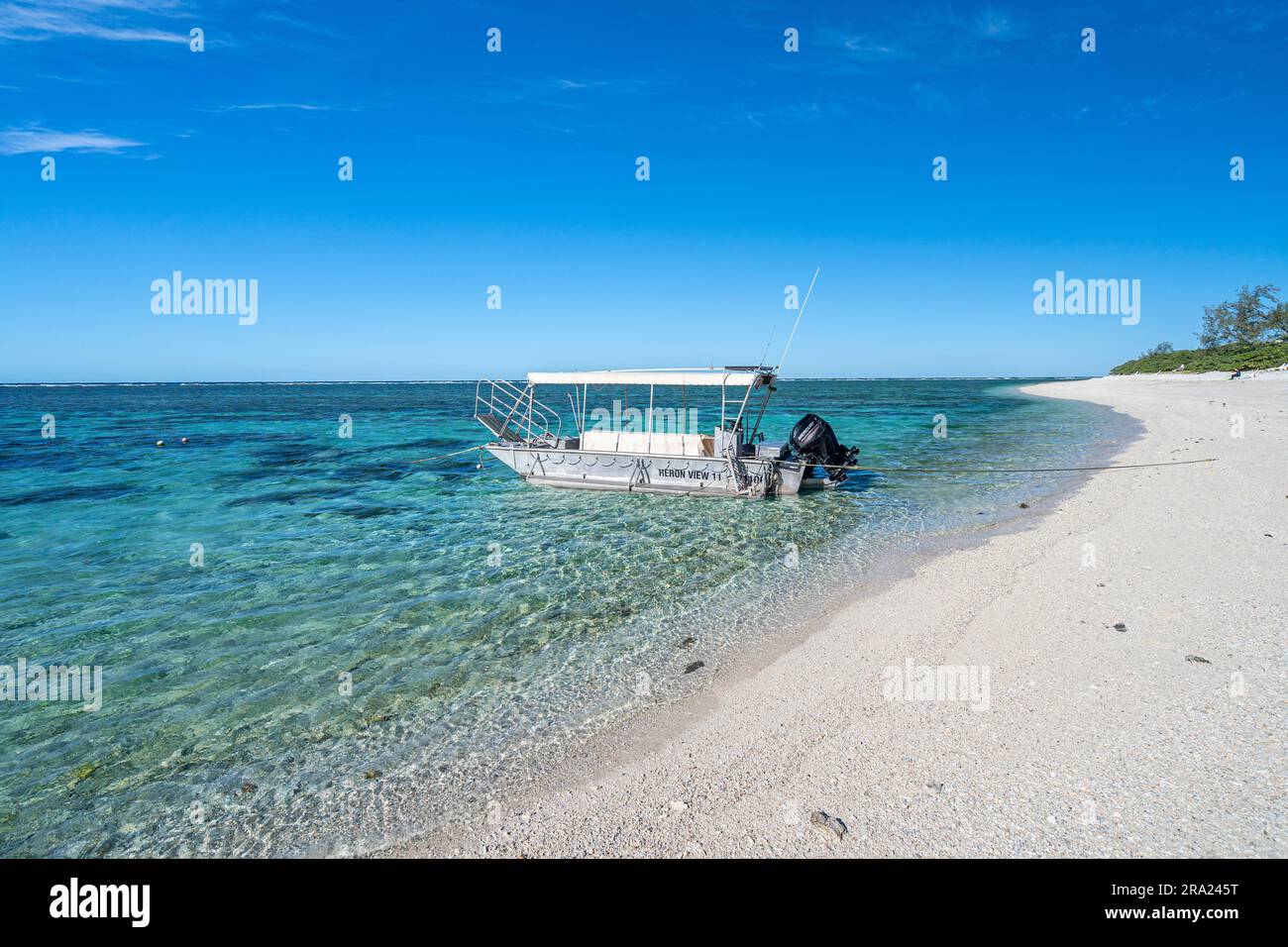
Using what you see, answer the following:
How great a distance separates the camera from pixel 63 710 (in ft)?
25.2

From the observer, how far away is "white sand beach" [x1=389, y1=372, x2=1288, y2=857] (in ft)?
16.2

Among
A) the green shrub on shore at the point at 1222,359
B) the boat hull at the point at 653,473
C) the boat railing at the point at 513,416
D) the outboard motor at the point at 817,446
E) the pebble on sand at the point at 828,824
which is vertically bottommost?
the pebble on sand at the point at 828,824

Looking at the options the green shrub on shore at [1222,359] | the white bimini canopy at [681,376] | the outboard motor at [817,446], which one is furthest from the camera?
the green shrub on shore at [1222,359]

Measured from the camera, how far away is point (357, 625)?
1014 centimetres

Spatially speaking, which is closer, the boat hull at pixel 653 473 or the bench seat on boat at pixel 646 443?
the boat hull at pixel 653 473

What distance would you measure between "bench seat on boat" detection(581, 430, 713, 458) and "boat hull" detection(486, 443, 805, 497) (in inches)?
22.1

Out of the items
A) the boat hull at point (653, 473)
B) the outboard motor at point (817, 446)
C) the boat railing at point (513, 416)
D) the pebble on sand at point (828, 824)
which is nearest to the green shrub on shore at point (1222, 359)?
the outboard motor at point (817, 446)

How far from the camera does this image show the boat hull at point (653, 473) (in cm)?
2069

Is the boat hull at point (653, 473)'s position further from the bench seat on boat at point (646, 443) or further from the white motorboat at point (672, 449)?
the bench seat on boat at point (646, 443)

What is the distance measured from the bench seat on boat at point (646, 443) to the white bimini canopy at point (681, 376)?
2063 mm

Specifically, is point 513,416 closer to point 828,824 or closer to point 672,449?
point 672,449

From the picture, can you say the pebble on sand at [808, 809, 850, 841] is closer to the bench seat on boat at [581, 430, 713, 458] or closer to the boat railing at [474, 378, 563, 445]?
the bench seat on boat at [581, 430, 713, 458]

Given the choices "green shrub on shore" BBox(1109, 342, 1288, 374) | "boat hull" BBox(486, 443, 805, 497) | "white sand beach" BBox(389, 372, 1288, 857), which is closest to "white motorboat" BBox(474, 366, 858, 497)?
"boat hull" BBox(486, 443, 805, 497)
